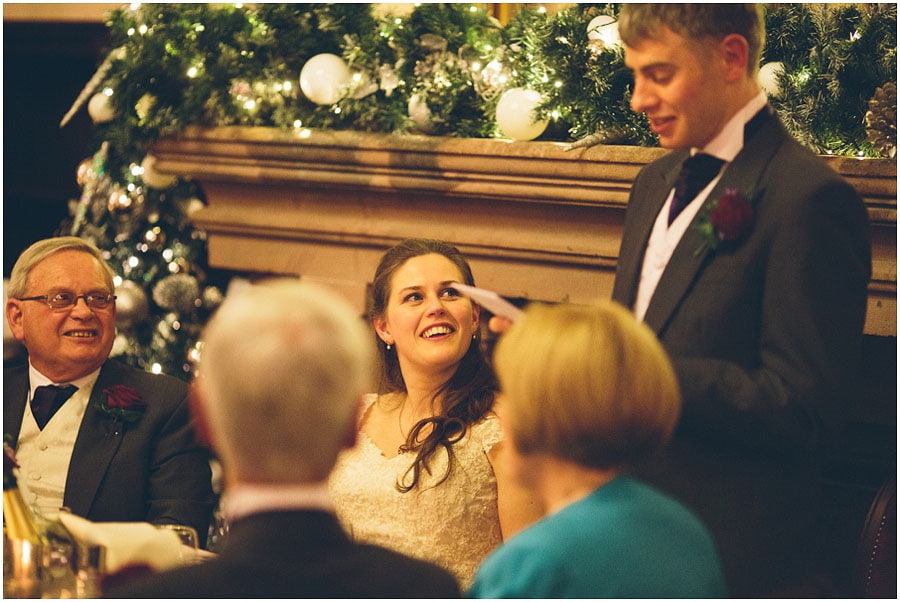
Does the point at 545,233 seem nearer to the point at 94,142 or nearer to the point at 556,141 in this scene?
the point at 556,141

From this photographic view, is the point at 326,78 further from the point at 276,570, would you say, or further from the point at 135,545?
the point at 276,570

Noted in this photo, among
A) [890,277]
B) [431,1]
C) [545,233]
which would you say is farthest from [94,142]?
A: [890,277]

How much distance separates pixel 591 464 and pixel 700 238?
0.54 metres

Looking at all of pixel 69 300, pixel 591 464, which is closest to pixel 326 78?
pixel 69 300

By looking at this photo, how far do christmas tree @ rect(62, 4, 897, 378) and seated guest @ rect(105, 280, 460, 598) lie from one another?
191 cm

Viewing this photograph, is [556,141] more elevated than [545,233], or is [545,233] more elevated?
[556,141]

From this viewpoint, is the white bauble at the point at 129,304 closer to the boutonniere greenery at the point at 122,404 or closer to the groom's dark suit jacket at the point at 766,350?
the boutonniere greenery at the point at 122,404

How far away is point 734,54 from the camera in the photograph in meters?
1.86


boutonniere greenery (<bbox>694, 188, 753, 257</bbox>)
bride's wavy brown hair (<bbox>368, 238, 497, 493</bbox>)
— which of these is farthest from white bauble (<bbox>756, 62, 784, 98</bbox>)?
boutonniere greenery (<bbox>694, 188, 753, 257</bbox>)

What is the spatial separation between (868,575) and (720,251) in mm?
1245

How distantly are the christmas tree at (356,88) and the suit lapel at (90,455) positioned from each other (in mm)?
1366

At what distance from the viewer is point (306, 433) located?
133cm

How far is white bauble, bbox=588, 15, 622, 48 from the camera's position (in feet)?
10.3

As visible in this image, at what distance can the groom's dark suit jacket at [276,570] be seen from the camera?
1.32 m
